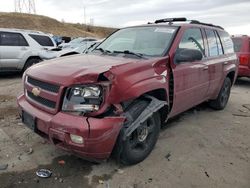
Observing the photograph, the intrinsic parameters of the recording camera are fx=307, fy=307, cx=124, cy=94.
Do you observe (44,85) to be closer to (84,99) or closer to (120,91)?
(84,99)

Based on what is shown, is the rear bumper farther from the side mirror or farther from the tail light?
the side mirror

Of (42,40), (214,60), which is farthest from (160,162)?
(42,40)

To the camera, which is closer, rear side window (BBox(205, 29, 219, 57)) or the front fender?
the front fender

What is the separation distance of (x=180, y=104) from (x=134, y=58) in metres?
1.17

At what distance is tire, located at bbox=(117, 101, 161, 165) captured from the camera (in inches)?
142

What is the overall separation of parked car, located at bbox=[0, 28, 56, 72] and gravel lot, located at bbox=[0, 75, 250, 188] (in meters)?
5.36

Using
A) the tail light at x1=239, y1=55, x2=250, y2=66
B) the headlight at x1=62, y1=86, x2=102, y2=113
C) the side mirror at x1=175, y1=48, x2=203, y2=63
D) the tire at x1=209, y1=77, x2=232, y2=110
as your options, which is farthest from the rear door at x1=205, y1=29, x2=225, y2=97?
the tail light at x1=239, y1=55, x2=250, y2=66

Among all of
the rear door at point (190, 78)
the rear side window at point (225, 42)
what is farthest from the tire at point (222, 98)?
the rear door at point (190, 78)

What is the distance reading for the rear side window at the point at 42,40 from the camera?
11506mm

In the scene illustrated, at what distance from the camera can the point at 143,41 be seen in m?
4.67

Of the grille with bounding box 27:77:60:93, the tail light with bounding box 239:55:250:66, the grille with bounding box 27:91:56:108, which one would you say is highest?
the grille with bounding box 27:77:60:93

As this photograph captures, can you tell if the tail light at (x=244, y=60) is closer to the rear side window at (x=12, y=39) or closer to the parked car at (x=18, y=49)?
the parked car at (x=18, y=49)

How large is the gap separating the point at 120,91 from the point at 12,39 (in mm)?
8547

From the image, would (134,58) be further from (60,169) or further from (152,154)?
(60,169)
